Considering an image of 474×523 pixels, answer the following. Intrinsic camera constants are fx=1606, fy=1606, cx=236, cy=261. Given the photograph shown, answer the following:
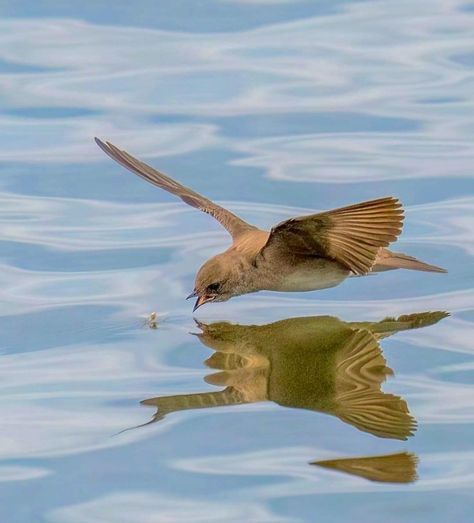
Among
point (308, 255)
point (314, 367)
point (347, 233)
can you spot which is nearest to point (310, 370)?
point (314, 367)

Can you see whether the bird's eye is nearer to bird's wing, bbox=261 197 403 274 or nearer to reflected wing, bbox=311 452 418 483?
bird's wing, bbox=261 197 403 274

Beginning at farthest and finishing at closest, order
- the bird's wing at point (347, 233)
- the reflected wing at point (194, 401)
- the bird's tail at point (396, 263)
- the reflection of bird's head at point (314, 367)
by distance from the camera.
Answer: the bird's tail at point (396, 263), the bird's wing at point (347, 233), the reflected wing at point (194, 401), the reflection of bird's head at point (314, 367)

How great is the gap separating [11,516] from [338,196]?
425cm

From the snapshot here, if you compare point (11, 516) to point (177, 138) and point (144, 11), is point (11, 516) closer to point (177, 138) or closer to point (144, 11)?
point (177, 138)

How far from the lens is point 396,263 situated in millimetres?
7910

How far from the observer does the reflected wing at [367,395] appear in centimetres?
596

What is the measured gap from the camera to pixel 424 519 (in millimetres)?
5211

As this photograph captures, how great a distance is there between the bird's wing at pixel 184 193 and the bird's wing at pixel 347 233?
54cm

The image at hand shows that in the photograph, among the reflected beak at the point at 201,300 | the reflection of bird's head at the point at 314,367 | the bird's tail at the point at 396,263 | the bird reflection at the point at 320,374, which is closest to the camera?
the bird reflection at the point at 320,374

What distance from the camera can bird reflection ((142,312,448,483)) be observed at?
19.4ft

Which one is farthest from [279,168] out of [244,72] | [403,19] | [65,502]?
[65,502]

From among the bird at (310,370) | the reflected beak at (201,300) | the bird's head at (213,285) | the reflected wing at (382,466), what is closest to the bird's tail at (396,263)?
the bird at (310,370)

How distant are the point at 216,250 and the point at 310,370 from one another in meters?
2.09

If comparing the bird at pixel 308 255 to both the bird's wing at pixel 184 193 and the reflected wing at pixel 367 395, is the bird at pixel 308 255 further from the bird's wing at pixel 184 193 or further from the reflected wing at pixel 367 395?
the reflected wing at pixel 367 395
